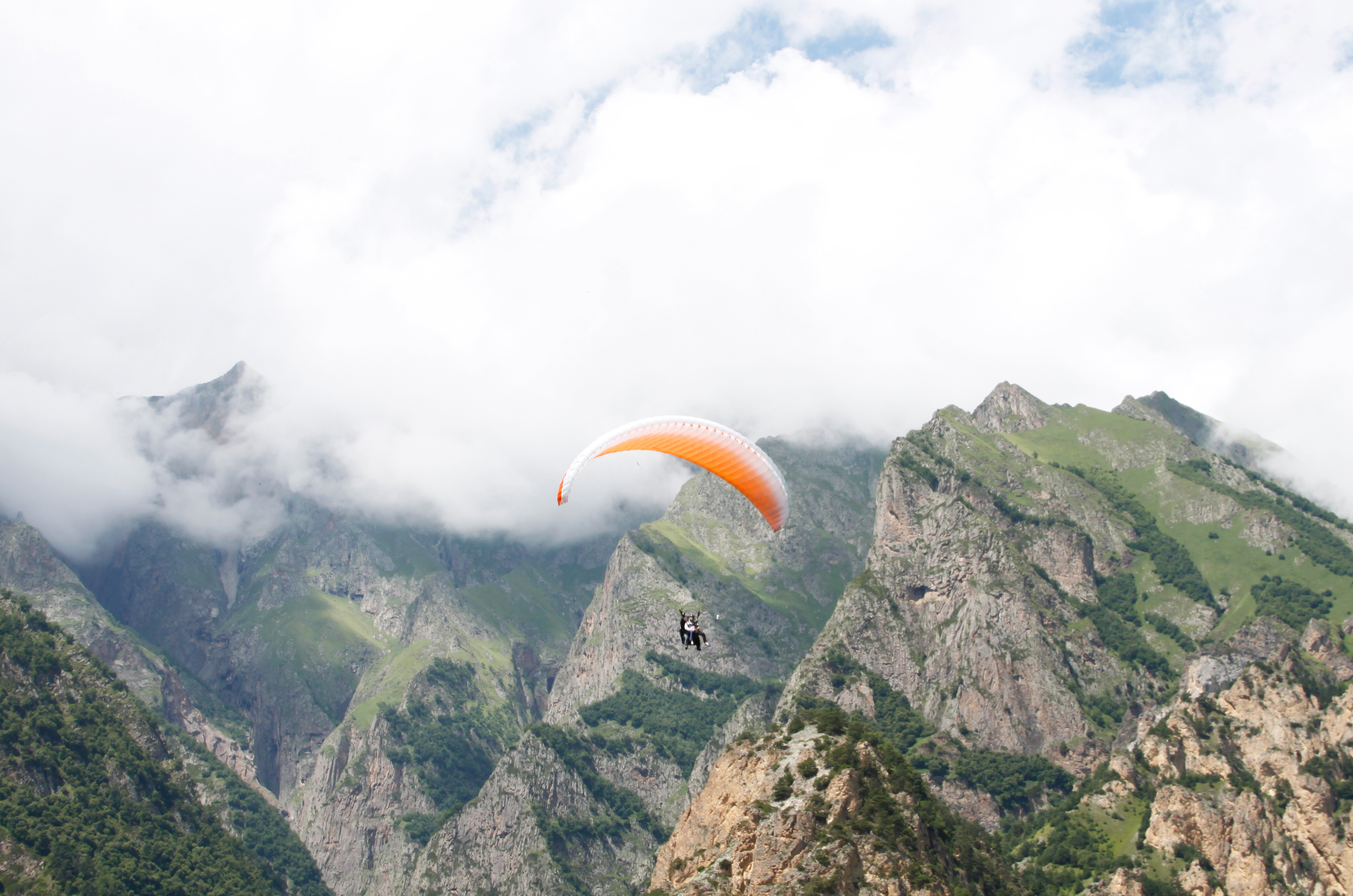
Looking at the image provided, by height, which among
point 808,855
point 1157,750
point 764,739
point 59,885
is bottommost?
point 59,885

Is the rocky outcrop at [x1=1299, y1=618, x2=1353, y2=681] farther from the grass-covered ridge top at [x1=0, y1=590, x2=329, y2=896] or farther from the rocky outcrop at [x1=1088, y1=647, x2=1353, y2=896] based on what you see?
the grass-covered ridge top at [x1=0, y1=590, x2=329, y2=896]

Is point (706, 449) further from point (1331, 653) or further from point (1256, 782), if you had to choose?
point (1331, 653)

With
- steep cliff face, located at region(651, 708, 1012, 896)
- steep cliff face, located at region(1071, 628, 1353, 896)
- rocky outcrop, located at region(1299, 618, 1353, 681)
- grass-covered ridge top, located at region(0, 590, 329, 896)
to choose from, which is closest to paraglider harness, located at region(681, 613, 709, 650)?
steep cliff face, located at region(651, 708, 1012, 896)

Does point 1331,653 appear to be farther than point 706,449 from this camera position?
Yes

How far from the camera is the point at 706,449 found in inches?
3615

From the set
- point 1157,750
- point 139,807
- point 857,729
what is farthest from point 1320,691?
point 139,807

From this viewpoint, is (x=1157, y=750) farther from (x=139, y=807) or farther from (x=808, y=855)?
(x=139, y=807)

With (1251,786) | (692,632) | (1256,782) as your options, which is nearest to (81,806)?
(692,632)

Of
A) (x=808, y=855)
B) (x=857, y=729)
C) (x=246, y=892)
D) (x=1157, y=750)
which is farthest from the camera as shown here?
(x=246, y=892)

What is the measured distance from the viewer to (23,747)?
598 ft

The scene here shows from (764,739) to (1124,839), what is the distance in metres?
69.9

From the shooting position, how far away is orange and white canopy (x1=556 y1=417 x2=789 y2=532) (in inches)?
3531

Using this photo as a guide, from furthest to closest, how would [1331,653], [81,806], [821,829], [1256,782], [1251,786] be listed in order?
[1331,653] → [81,806] → [1256,782] → [1251,786] → [821,829]

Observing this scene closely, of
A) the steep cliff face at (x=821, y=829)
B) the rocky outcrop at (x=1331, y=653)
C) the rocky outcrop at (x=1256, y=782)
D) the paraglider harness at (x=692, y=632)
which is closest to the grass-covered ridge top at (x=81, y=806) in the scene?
the steep cliff face at (x=821, y=829)
